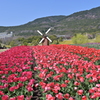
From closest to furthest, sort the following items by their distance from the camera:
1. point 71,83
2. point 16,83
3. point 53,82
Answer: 1. point 53,82
2. point 71,83
3. point 16,83

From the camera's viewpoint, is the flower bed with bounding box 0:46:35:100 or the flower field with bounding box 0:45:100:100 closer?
the flower field with bounding box 0:45:100:100

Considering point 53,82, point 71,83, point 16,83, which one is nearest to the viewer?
point 53,82

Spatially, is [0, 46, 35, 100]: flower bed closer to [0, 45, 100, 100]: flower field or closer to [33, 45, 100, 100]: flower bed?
[0, 45, 100, 100]: flower field

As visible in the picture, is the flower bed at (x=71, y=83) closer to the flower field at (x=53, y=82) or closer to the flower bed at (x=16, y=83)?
the flower field at (x=53, y=82)

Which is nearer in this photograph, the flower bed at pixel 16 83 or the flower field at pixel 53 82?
the flower field at pixel 53 82

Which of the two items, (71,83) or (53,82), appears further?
(71,83)

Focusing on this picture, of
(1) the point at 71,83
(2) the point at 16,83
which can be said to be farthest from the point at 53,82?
(2) the point at 16,83

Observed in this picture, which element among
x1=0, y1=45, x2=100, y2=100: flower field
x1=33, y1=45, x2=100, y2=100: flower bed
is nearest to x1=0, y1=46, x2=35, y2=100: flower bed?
x1=0, y1=45, x2=100, y2=100: flower field

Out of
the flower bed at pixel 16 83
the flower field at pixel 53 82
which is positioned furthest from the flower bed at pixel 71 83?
the flower bed at pixel 16 83

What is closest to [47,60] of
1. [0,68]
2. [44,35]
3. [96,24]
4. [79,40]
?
[0,68]

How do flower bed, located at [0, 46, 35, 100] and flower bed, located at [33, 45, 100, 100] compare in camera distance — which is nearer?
flower bed, located at [33, 45, 100, 100]

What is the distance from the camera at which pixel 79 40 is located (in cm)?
4775

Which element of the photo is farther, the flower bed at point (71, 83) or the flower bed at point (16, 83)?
the flower bed at point (16, 83)

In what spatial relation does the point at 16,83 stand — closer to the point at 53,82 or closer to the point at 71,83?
the point at 53,82
